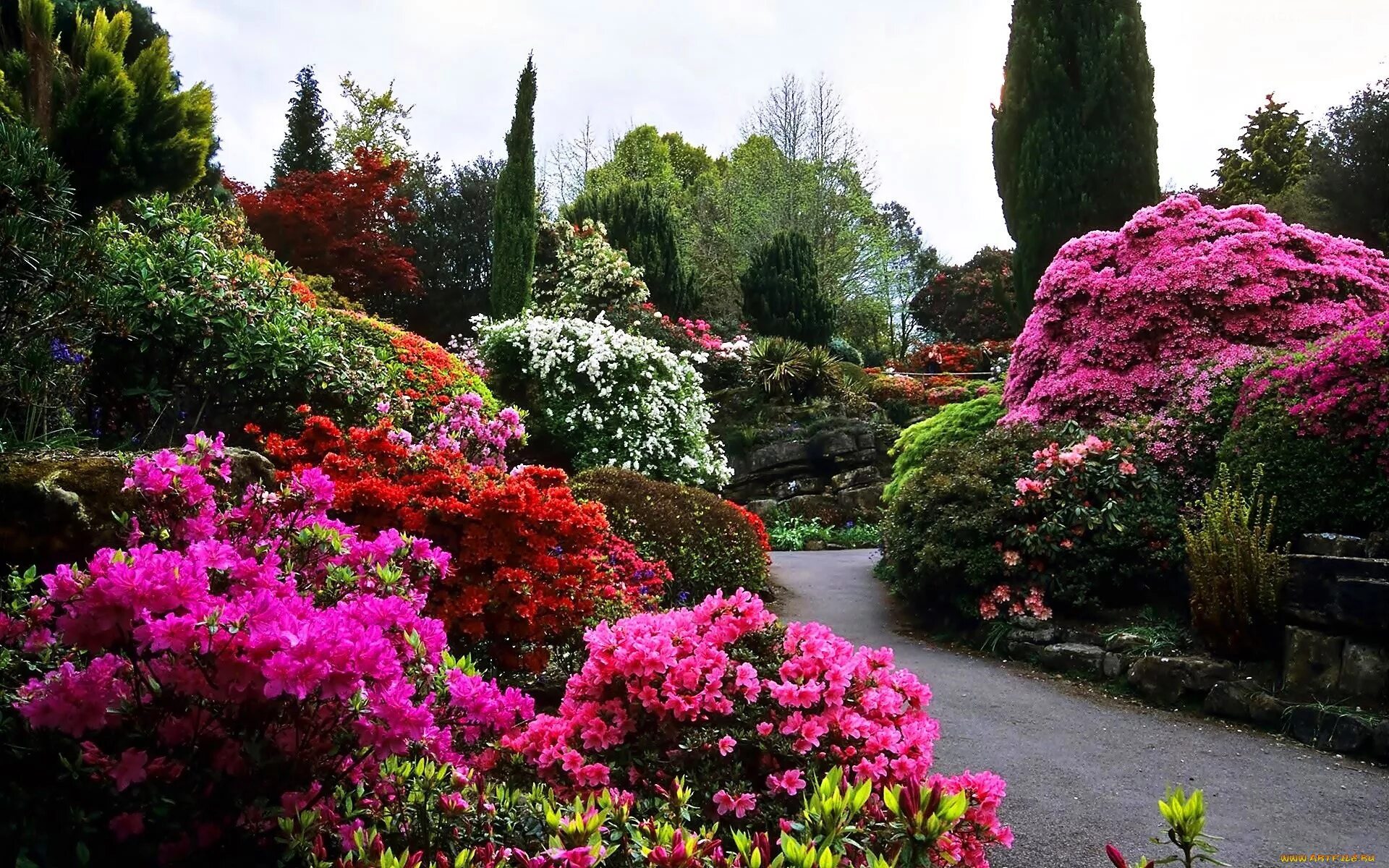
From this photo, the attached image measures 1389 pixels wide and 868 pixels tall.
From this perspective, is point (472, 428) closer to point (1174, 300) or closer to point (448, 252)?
point (1174, 300)

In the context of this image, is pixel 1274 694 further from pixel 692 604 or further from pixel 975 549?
pixel 692 604

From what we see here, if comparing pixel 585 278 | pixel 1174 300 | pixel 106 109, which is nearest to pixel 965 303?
pixel 585 278

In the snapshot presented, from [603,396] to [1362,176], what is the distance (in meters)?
14.5

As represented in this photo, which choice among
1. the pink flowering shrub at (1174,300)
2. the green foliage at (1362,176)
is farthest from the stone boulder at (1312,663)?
the green foliage at (1362,176)

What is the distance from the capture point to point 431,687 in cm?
206

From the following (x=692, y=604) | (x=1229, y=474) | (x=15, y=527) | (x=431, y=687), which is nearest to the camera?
(x=431, y=687)

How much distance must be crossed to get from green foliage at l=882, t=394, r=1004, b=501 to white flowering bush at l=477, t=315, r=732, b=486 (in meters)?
2.90

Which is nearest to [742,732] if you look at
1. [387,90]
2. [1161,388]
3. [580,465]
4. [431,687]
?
[431,687]

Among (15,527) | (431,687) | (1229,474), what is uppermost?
(1229,474)

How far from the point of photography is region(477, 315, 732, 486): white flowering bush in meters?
10.6

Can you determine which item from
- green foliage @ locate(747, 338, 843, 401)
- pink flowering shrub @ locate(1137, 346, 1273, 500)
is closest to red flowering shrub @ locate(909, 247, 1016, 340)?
green foliage @ locate(747, 338, 843, 401)

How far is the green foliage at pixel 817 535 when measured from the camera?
38.0ft

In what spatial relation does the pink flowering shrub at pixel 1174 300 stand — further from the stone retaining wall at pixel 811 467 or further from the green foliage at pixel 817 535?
the stone retaining wall at pixel 811 467

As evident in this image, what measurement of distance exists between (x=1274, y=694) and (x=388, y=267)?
14546mm
